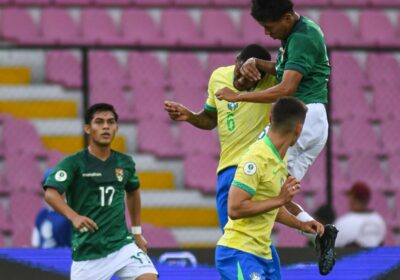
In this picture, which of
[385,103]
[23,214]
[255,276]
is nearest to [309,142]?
[255,276]

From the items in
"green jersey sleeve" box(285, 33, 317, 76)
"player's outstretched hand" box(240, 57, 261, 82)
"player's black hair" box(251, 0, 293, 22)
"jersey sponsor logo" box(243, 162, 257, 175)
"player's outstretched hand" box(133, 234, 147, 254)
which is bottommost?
"player's outstretched hand" box(133, 234, 147, 254)

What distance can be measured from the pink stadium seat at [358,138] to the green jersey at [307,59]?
5.31 meters

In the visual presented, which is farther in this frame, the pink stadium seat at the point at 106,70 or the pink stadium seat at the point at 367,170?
the pink stadium seat at the point at 367,170

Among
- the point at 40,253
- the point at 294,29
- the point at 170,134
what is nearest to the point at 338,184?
the point at 170,134

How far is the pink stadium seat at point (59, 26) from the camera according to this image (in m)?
14.6

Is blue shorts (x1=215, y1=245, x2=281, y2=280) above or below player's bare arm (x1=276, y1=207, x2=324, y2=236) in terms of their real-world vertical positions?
below

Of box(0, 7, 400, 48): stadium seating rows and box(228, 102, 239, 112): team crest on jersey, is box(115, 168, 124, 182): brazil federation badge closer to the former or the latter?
box(228, 102, 239, 112): team crest on jersey

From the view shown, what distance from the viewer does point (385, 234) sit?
12812 mm

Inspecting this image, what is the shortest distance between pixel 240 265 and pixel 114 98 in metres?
5.83

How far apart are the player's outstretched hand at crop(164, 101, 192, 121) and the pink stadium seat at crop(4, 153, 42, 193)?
4.28 m

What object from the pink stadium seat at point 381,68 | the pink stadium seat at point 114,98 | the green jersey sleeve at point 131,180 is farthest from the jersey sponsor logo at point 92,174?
the pink stadium seat at point 381,68

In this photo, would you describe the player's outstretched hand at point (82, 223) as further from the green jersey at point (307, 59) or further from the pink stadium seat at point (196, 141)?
the pink stadium seat at point (196, 141)

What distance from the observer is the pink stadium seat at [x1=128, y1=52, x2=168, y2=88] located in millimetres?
13492

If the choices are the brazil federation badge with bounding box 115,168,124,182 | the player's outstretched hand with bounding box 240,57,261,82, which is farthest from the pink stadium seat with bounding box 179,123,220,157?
the player's outstretched hand with bounding box 240,57,261,82
